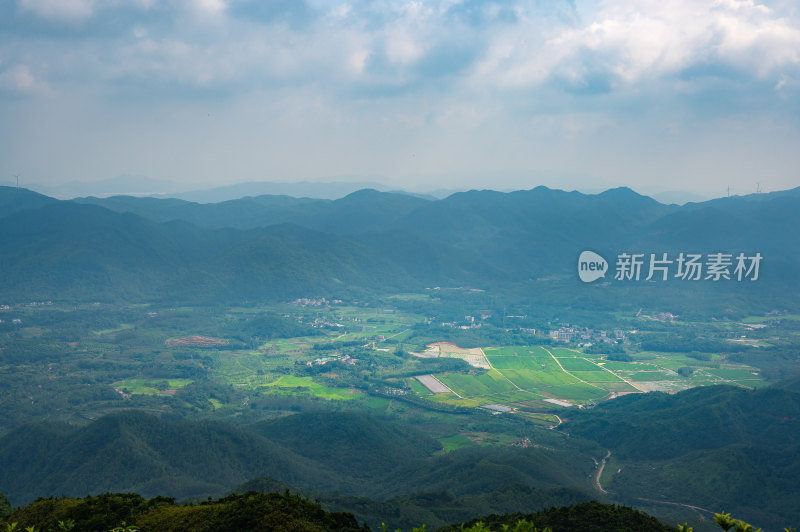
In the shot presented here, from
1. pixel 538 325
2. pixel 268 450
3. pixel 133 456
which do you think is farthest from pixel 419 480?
pixel 538 325

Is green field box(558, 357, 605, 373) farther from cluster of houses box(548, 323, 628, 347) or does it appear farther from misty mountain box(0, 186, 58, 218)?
misty mountain box(0, 186, 58, 218)

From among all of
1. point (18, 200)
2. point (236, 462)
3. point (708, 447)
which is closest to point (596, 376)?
point (708, 447)

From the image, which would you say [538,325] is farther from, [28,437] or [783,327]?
[28,437]

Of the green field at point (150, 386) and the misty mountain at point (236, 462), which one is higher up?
the misty mountain at point (236, 462)

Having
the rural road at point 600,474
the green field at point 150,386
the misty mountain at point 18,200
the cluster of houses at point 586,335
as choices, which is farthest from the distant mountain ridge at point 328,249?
the rural road at point 600,474

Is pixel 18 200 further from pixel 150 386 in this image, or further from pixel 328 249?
pixel 150 386

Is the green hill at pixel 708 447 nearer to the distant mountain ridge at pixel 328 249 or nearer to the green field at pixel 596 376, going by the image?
the green field at pixel 596 376

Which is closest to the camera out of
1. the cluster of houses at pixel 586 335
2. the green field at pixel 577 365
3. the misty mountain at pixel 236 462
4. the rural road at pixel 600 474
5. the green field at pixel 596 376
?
the misty mountain at pixel 236 462

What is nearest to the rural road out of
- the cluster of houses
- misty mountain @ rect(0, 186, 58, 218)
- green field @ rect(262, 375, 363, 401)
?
green field @ rect(262, 375, 363, 401)

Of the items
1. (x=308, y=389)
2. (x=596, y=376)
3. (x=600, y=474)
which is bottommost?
(x=308, y=389)

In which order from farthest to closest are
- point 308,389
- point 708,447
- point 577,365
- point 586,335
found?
point 586,335 < point 577,365 < point 308,389 < point 708,447

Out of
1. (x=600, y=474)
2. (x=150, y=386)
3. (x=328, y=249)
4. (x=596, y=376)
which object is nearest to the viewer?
(x=600, y=474)
